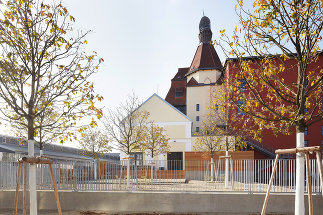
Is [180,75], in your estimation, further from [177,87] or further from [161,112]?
[161,112]

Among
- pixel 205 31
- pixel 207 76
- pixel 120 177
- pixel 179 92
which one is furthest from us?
pixel 205 31

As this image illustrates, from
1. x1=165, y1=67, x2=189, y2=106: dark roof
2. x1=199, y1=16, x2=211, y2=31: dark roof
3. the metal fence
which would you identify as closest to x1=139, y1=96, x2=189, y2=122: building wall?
x1=165, y1=67, x2=189, y2=106: dark roof

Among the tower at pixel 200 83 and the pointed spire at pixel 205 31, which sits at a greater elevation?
the pointed spire at pixel 205 31

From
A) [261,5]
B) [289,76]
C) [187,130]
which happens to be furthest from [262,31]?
[187,130]

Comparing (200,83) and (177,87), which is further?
(177,87)

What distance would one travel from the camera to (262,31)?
6.82 m

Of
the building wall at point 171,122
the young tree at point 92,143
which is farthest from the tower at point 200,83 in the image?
the young tree at point 92,143

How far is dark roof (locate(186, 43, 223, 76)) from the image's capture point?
46.2 meters

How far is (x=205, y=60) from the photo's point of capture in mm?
47531

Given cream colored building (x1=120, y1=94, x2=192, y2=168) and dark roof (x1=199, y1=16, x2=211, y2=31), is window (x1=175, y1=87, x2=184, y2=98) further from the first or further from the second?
dark roof (x1=199, y1=16, x2=211, y2=31)

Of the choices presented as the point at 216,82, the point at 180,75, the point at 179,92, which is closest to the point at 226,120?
the point at 216,82

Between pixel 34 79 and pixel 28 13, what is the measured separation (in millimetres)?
1801

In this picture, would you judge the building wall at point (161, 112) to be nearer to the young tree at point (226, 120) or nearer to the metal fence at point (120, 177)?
the young tree at point (226, 120)

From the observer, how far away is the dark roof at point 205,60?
46219 millimetres
